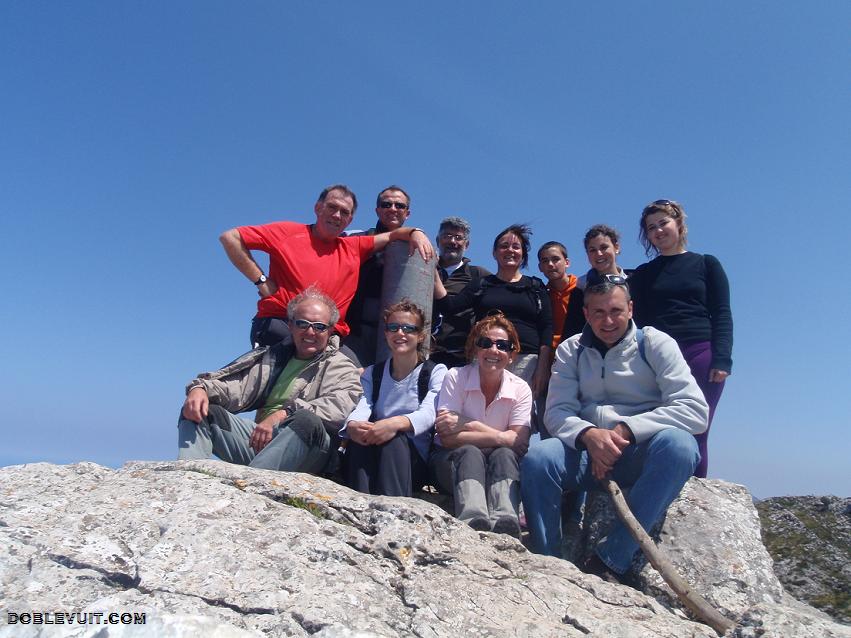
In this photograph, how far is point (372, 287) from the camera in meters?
8.01

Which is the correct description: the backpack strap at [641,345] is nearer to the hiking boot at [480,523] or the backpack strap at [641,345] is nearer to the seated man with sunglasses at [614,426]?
the seated man with sunglasses at [614,426]

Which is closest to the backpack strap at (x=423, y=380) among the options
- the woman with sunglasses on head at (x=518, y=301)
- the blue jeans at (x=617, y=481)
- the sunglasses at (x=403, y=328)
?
the sunglasses at (x=403, y=328)

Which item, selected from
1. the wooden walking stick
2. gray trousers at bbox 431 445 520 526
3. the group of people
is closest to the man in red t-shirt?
the group of people

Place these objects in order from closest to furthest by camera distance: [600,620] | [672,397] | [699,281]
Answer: [600,620] < [672,397] < [699,281]

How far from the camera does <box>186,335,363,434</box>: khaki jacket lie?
5816mm

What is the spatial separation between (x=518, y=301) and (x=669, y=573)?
3.92 meters

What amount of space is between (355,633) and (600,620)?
1473 millimetres

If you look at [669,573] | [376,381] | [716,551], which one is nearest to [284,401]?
[376,381]

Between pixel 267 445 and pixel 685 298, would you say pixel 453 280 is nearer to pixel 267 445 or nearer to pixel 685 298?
pixel 685 298

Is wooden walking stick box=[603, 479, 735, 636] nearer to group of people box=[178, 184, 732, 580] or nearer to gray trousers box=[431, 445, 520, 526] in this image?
group of people box=[178, 184, 732, 580]

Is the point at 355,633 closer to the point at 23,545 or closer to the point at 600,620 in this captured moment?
the point at 600,620

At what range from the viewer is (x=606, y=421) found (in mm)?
5406

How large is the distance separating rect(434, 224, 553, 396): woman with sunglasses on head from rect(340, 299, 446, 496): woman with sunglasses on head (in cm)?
135

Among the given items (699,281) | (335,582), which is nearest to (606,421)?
(699,281)
